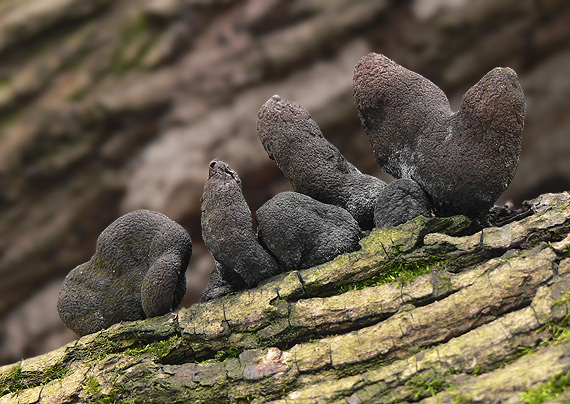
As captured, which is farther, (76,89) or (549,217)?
(76,89)

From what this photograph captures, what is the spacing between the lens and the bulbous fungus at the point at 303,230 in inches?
52.2

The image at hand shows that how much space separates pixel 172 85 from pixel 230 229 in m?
2.30

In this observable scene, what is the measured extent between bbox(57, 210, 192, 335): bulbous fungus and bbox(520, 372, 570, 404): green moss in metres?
0.91

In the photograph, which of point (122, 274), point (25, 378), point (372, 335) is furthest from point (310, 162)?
point (25, 378)

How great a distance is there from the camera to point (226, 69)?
3.37 meters

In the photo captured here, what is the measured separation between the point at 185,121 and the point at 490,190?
249cm

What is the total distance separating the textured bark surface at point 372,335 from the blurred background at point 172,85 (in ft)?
6.78

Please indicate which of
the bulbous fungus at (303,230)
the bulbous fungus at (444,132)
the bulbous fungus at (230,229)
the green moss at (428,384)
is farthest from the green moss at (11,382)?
the bulbous fungus at (444,132)

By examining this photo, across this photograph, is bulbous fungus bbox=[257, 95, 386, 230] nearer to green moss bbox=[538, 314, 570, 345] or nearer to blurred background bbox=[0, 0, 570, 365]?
green moss bbox=[538, 314, 570, 345]

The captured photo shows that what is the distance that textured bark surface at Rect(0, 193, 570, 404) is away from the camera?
1073mm

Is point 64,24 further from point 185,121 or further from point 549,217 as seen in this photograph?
point 549,217


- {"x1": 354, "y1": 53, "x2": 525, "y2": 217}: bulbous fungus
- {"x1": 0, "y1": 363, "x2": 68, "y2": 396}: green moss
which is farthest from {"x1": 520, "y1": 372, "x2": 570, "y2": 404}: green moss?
{"x1": 0, "y1": 363, "x2": 68, "y2": 396}: green moss

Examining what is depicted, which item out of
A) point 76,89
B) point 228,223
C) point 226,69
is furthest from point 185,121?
point 228,223

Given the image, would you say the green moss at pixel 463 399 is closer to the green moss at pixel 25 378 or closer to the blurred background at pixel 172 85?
the green moss at pixel 25 378
